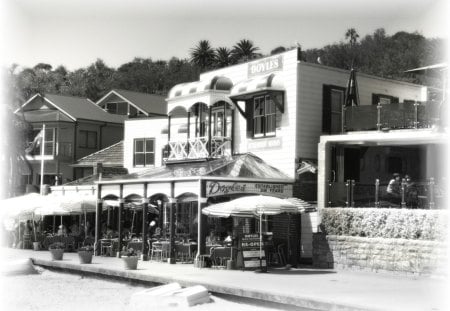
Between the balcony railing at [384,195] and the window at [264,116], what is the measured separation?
154 inches

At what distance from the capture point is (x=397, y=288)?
55.6 feet

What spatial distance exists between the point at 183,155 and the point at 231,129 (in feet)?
7.66

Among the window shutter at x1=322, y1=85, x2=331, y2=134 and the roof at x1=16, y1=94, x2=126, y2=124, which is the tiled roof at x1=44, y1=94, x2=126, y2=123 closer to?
the roof at x1=16, y1=94, x2=126, y2=124

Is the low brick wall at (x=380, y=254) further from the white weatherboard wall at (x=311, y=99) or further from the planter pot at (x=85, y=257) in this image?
the planter pot at (x=85, y=257)

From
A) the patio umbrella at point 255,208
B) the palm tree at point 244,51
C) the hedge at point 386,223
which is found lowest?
the hedge at point 386,223

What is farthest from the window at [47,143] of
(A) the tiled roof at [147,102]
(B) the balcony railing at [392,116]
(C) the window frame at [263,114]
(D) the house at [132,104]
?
(B) the balcony railing at [392,116]

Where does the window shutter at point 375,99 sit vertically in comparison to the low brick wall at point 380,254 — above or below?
above

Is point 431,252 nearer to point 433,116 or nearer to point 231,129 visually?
point 433,116

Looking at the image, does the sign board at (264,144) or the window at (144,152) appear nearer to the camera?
the sign board at (264,144)

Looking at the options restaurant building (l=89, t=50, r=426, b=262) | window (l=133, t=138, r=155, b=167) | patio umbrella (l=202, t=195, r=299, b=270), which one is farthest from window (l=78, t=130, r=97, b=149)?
patio umbrella (l=202, t=195, r=299, b=270)

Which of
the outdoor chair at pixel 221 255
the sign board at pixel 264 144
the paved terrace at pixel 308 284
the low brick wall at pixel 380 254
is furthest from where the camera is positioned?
the sign board at pixel 264 144

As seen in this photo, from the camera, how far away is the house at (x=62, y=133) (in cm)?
4653

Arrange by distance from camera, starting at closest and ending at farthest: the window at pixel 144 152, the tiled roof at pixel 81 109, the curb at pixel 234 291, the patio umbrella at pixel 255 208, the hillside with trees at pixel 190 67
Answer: the curb at pixel 234 291 → the patio umbrella at pixel 255 208 → the window at pixel 144 152 → the tiled roof at pixel 81 109 → the hillside with trees at pixel 190 67

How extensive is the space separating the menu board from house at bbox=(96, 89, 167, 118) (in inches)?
1110
